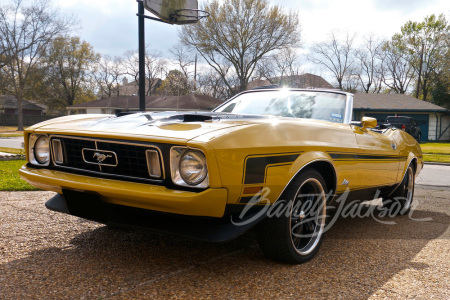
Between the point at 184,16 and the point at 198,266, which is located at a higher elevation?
the point at 184,16

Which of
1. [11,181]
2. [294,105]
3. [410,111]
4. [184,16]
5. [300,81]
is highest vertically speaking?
[300,81]

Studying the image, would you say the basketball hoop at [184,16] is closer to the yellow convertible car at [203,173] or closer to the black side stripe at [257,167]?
the yellow convertible car at [203,173]

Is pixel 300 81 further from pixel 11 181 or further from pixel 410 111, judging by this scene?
pixel 11 181

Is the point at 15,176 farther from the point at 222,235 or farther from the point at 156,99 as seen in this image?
the point at 156,99

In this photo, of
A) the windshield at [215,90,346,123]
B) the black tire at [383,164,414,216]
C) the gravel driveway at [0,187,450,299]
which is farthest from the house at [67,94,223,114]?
the gravel driveway at [0,187,450,299]

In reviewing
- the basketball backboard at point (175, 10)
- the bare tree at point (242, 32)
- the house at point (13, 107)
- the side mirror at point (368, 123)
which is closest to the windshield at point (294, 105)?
the side mirror at point (368, 123)

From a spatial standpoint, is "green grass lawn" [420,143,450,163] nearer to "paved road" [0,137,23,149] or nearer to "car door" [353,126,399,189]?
"car door" [353,126,399,189]

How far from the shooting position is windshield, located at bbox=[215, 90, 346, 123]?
3729 millimetres

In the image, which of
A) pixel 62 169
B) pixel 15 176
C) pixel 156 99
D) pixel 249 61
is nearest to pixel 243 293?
pixel 62 169

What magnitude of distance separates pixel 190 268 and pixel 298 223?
2.76 feet

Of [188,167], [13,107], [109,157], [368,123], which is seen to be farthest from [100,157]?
[13,107]

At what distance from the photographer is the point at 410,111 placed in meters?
33.1

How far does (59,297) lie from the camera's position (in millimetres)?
2219

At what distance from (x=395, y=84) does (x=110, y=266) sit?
5351cm
